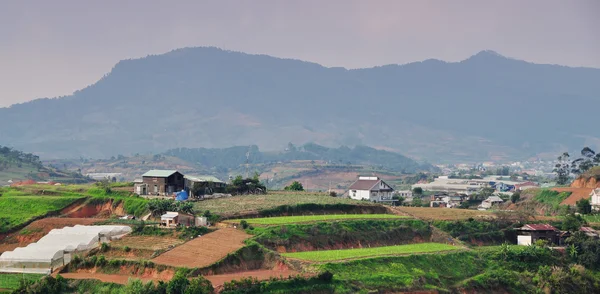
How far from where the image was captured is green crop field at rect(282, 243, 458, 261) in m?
45.2

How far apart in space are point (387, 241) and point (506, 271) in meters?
7.66

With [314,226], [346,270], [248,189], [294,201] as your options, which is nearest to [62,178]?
[248,189]

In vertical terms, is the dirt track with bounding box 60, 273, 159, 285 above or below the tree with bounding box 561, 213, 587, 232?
below

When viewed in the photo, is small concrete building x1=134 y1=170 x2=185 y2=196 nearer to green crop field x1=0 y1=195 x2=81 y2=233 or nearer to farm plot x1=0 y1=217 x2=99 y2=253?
green crop field x1=0 y1=195 x2=81 y2=233

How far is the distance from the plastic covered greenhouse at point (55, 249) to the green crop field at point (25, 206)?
7210mm

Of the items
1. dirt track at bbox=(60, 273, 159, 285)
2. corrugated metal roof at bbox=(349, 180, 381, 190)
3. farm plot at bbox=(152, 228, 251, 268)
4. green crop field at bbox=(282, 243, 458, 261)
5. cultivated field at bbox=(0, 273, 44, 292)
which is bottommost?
cultivated field at bbox=(0, 273, 44, 292)

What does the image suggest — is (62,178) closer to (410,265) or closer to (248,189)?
(248,189)

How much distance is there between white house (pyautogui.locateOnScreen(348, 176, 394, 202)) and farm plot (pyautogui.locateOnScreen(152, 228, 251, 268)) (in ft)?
104

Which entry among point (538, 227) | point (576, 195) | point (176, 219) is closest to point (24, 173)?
point (176, 219)

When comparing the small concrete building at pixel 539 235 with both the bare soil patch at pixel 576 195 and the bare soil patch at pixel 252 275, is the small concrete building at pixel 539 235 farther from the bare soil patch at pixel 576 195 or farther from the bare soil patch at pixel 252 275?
the bare soil patch at pixel 252 275

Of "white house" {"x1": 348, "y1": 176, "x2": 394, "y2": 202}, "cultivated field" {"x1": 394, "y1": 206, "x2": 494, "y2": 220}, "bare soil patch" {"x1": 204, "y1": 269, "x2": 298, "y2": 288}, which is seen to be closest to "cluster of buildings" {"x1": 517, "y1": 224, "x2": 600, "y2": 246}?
"cultivated field" {"x1": 394, "y1": 206, "x2": 494, "y2": 220}

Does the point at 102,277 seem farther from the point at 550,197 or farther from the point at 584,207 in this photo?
the point at 550,197

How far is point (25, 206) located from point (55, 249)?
49.6ft

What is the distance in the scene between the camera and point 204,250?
43.8 meters
